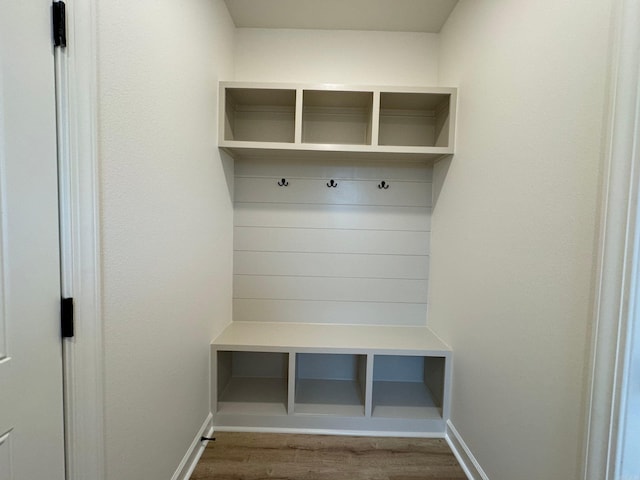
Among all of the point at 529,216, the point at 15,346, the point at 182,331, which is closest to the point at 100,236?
the point at 15,346

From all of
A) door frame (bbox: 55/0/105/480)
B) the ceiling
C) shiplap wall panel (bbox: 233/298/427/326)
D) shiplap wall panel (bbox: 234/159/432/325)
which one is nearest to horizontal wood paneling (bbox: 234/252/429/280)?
shiplap wall panel (bbox: 234/159/432/325)

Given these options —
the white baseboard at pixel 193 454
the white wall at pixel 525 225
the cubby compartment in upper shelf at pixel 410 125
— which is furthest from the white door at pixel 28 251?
the cubby compartment in upper shelf at pixel 410 125

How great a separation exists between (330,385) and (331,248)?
1035 millimetres

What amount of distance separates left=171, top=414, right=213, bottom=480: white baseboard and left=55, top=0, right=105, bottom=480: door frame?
69cm

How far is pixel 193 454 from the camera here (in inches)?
67.5

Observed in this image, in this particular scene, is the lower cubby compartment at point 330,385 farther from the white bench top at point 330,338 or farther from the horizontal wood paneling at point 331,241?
the horizontal wood paneling at point 331,241

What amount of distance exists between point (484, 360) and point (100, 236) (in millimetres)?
1719

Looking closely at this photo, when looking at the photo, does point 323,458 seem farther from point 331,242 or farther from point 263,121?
point 263,121

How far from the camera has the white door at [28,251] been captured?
0.75m

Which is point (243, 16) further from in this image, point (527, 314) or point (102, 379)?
point (527, 314)

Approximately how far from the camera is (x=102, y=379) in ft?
3.30

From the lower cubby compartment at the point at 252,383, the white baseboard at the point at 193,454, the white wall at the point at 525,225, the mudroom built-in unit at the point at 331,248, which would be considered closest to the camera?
the white wall at the point at 525,225

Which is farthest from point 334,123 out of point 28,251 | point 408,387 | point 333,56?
point 408,387

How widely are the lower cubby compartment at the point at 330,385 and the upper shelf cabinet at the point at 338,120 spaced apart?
1.44m
